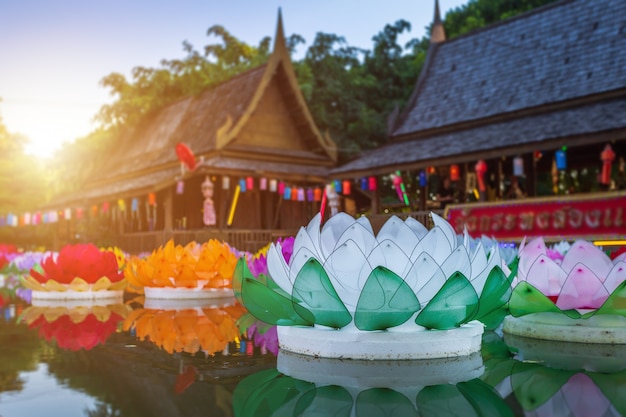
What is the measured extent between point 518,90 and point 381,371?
1415 centimetres

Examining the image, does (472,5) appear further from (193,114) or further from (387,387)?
(387,387)

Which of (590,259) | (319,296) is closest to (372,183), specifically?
(590,259)

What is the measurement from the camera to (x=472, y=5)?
97.8ft

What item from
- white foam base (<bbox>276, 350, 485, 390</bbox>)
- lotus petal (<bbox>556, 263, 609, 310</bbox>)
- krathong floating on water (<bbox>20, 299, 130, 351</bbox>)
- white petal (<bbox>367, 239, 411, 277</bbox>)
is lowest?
krathong floating on water (<bbox>20, 299, 130, 351</bbox>)

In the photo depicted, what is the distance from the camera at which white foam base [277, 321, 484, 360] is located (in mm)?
2514

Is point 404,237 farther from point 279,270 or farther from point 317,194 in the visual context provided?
point 317,194

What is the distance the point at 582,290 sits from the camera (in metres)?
2.97

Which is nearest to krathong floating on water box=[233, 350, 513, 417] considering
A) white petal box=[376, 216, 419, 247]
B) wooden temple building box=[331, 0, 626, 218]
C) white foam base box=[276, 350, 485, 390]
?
white foam base box=[276, 350, 485, 390]

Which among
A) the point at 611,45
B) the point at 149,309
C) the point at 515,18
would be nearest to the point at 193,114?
the point at 515,18

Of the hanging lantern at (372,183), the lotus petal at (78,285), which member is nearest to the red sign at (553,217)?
the hanging lantern at (372,183)

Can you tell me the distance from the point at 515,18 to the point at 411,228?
52.3ft

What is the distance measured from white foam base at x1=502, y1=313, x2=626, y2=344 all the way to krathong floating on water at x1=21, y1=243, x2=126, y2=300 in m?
3.45

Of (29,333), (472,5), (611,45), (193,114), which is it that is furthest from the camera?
(472,5)

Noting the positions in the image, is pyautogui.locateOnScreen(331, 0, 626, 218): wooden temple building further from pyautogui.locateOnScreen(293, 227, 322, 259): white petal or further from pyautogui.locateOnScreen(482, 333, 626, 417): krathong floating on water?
pyautogui.locateOnScreen(293, 227, 322, 259): white petal
